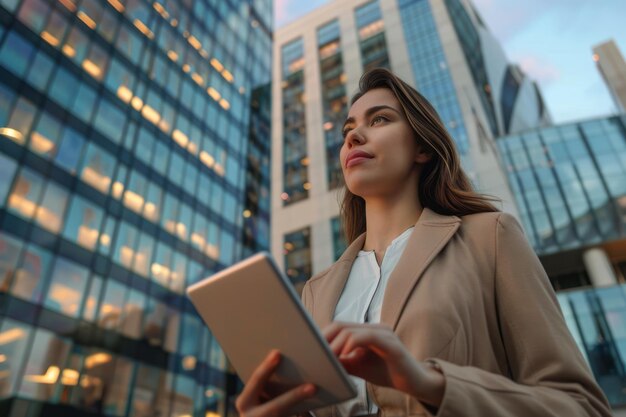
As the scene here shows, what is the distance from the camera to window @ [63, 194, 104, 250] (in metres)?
21.9

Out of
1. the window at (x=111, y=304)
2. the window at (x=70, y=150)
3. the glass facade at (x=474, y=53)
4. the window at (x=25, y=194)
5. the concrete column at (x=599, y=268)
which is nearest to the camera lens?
the window at (x=25, y=194)

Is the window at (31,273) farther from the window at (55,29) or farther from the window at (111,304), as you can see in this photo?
the window at (55,29)

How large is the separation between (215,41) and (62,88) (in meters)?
17.4

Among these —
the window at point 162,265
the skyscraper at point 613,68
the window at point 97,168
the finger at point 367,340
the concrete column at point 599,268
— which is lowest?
the finger at point 367,340

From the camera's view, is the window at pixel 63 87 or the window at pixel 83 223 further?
the window at pixel 63 87

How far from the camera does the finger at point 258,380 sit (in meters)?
1.50

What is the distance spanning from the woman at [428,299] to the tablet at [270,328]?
61mm

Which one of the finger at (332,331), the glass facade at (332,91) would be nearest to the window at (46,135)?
the glass facade at (332,91)

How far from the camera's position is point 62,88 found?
23297mm

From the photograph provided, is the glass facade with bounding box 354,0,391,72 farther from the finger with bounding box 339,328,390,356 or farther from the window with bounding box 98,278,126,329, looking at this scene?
the finger with bounding box 339,328,390,356

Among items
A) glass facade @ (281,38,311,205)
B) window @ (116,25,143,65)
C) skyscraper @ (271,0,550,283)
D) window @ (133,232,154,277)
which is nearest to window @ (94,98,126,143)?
window @ (116,25,143,65)

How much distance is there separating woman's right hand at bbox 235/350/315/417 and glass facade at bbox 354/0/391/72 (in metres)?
43.6

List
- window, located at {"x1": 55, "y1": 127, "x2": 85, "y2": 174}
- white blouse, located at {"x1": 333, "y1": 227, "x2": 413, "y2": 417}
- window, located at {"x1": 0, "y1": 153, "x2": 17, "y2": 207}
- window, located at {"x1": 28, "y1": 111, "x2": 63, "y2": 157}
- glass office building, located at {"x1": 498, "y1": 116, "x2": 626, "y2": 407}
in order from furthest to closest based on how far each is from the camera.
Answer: glass office building, located at {"x1": 498, "y1": 116, "x2": 626, "y2": 407}
window, located at {"x1": 55, "y1": 127, "x2": 85, "y2": 174}
window, located at {"x1": 28, "y1": 111, "x2": 63, "y2": 157}
window, located at {"x1": 0, "y1": 153, "x2": 17, "y2": 207}
white blouse, located at {"x1": 333, "y1": 227, "x2": 413, "y2": 417}

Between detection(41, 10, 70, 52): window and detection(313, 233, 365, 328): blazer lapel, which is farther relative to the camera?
detection(41, 10, 70, 52): window
